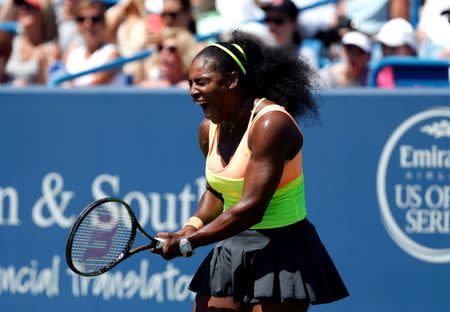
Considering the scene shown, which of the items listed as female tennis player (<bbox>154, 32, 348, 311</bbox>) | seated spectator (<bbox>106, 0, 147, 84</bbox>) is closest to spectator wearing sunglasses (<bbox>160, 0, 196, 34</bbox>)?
seated spectator (<bbox>106, 0, 147, 84</bbox>)

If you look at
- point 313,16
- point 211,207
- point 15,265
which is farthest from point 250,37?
point 313,16

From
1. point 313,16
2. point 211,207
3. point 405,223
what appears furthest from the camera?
point 313,16

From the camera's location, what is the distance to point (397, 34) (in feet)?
23.7

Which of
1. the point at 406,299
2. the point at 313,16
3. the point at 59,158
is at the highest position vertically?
the point at 313,16

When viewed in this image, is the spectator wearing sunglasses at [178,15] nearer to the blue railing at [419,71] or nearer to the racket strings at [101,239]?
the blue railing at [419,71]

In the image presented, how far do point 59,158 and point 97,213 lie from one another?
A: 2164 millimetres

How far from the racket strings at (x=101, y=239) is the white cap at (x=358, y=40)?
3.40m

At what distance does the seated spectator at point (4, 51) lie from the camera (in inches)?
309

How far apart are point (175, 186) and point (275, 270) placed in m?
2.16

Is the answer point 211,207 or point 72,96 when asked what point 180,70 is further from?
point 211,207

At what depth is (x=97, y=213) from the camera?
4.34 meters

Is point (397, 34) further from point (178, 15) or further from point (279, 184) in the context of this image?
point (279, 184)

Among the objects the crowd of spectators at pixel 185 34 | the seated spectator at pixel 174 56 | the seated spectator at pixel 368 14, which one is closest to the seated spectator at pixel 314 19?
the crowd of spectators at pixel 185 34

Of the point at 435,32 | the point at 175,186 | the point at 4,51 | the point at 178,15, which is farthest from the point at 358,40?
the point at 4,51
